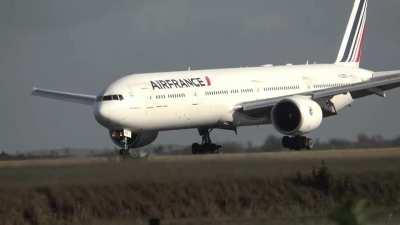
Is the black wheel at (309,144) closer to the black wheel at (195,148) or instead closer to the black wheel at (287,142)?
the black wheel at (287,142)

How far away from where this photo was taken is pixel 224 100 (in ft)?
176

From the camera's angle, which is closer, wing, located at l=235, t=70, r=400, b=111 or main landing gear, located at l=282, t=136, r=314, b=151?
main landing gear, located at l=282, t=136, r=314, b=151

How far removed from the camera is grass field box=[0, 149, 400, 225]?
88.3 feet

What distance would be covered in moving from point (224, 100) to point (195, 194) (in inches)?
972

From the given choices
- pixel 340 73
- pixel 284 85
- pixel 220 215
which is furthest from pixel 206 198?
pixel 340 73

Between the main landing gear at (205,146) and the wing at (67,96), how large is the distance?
6503 millimetres

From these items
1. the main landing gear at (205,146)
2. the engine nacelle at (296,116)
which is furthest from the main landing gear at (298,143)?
the main landing gear at (205,146)

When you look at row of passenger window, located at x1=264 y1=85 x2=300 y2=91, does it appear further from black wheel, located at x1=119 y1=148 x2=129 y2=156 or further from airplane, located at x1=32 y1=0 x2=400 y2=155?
black wheel, located at x1=119 y1=148 x2=129 y2=156

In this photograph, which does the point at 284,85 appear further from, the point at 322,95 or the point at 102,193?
the point at 102,193

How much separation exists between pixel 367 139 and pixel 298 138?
1282 cm

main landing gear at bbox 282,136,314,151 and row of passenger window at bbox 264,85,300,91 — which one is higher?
row of passenger window at bbox 264,85,300,91

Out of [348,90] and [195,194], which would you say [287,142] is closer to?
[348,90]

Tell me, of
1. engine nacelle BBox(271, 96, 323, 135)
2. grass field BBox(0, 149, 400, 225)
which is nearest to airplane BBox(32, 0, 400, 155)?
engine nacelle BBox(271, 96, 323, 135)

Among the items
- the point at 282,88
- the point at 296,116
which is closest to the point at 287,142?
the point at 296,116
